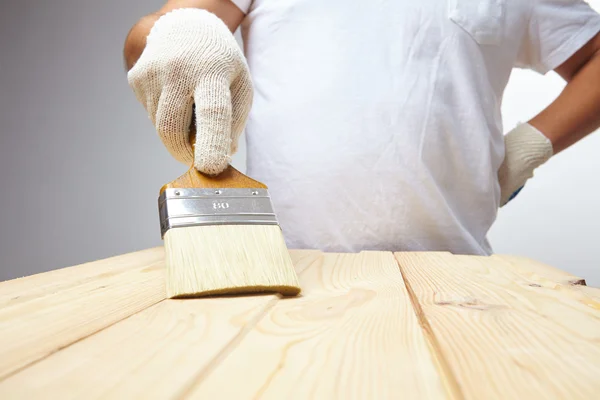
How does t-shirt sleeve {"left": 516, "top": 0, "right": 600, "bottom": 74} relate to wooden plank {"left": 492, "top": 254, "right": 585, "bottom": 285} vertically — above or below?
above

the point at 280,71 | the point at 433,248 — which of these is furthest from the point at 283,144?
the point at 433,248

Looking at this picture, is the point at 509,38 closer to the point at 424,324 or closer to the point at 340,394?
the point at 424,324

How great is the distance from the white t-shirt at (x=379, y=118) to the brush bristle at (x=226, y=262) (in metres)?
0.45

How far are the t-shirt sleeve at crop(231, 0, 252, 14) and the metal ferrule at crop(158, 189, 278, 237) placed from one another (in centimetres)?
63

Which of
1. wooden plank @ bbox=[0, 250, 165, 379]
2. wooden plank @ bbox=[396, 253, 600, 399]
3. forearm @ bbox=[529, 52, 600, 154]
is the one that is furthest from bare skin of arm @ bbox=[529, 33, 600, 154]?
wooden plank @ bbox=[0, 250, 165, 379]

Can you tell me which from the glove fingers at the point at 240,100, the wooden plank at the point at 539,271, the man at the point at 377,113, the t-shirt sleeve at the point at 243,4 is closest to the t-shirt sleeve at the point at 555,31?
the man at the point at 377,113

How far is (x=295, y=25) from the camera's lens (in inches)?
50.5

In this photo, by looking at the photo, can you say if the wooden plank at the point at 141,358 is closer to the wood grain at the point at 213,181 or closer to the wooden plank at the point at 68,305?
the wooden plank at the point at 68,305

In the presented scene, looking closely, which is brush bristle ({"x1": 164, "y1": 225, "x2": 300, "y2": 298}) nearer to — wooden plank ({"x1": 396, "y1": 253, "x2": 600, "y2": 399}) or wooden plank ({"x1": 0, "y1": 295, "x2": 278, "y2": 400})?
wooden plank ({"x1": 0, "y1": 295, "x2": 278, "y2": 400})

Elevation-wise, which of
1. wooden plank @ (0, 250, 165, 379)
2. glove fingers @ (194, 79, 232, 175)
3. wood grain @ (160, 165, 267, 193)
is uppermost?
glove fingers @ (194, 79, 232, 175)

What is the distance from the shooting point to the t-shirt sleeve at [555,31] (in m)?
1.38

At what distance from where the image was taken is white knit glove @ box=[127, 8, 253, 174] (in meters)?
0.86

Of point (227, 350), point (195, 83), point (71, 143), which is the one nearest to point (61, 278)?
point (195, 83)

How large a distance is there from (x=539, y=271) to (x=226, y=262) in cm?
57
